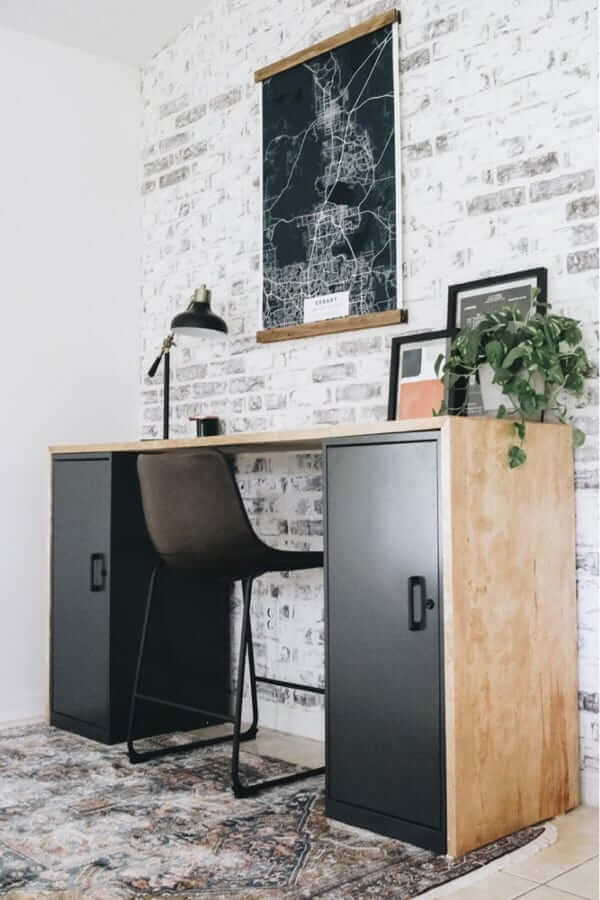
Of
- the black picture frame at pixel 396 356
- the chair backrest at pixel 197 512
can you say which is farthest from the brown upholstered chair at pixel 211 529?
the black picture frame at pixel 396 356

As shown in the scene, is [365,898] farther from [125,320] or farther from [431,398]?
[125,320]

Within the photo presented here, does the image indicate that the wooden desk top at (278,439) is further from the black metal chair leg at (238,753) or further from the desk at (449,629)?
the black metal chair leg at (238,753)

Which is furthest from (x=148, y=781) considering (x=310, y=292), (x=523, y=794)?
(x=310, y=292)

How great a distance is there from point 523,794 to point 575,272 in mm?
1322

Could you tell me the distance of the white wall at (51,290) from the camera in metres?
3.59

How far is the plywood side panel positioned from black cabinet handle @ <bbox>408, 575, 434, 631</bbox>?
70 mm

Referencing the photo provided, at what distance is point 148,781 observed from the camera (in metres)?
2.64

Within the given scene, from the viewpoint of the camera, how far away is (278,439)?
2.51 meters

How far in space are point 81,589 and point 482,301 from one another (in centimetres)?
163

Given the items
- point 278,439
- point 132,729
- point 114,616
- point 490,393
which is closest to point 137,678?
point 132,729

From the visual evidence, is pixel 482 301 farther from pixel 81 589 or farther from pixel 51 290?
pixel 51 290

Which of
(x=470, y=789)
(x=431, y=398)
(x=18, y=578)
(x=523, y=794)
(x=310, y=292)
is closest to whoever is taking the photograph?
(x=470, y=789)

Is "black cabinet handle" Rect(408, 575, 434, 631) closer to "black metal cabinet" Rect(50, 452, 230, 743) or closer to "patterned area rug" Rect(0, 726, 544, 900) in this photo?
"patterned area rug" Rect(0, 726, 544, 900)

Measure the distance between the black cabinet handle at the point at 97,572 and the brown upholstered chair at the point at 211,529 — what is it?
407 millimetres
